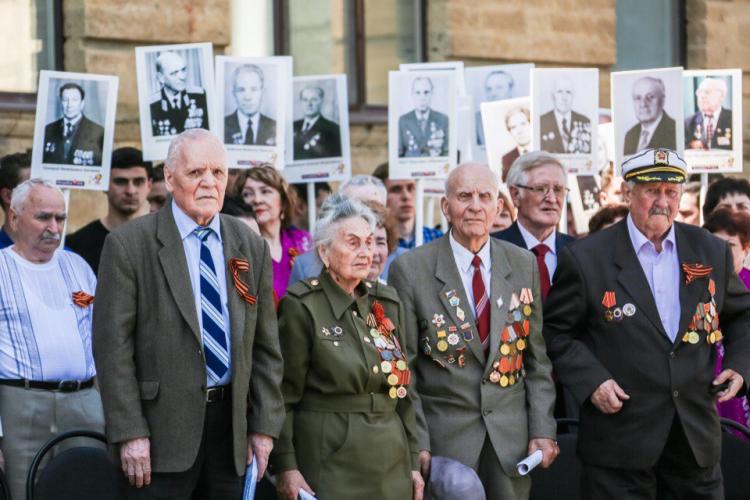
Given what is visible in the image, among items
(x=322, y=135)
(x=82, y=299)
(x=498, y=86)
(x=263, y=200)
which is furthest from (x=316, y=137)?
(x=82, y=299)

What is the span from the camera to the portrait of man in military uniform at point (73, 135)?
7691mm

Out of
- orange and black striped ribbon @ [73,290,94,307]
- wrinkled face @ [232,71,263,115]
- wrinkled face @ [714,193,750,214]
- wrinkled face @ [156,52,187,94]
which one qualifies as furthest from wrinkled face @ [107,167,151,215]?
wrinkled face @ [714,193,750,214]

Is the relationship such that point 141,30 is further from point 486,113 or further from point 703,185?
point 703,185

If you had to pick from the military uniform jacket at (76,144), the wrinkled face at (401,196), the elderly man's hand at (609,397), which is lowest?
the elderly man's hand at (609,397)

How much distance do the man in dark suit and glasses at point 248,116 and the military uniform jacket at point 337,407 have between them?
2472 mm

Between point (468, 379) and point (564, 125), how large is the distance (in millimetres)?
2963

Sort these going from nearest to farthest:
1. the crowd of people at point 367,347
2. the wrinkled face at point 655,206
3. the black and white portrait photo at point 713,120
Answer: the crowd of people at point 367,347, the wrinkled face at point 655,206, the black and white portrait photo at point 713,120

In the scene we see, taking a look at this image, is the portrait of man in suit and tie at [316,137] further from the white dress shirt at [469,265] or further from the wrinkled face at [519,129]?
the white dress shirt at [469,265]

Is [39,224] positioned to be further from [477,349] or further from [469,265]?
[477,349]

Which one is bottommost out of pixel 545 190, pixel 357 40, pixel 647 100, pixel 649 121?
pixel 545 190

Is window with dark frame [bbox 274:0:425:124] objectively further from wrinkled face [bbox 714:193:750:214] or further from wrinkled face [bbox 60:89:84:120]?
wrinkled face [bbox 60:89:84:120]

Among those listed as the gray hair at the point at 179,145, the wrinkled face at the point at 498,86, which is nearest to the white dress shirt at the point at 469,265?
the gray hair at the point at 179,145

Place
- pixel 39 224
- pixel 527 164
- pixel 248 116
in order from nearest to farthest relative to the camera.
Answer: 1. pixel 39 224
2. pixel 527 164
3. pixel 248 116

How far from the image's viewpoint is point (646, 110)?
8.84 m
